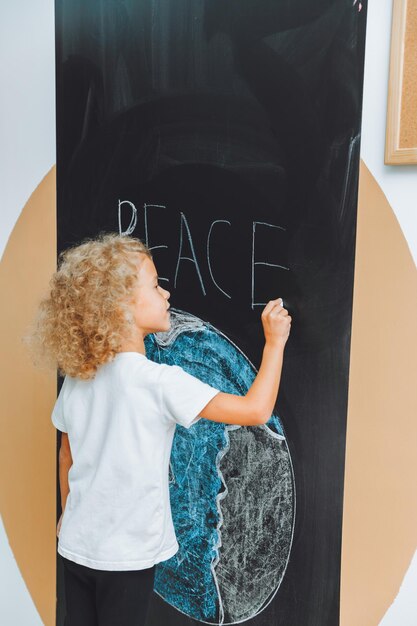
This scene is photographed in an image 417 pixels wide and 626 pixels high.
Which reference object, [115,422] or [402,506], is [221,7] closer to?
[115,422]

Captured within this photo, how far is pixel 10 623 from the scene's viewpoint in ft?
5.97

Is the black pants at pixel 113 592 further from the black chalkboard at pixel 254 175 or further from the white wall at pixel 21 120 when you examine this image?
the white wall at pixel 21 120

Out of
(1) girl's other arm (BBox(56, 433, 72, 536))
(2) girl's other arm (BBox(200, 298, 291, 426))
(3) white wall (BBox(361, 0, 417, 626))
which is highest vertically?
(3) white wall (BBox(361, 0, 417, 626))

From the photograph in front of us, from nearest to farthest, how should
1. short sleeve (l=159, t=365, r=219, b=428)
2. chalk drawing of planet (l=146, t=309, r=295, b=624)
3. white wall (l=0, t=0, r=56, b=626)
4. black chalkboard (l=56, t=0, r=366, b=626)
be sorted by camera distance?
short sleeve (l=159, t=365, r=219, b=428), black chalkboard (l=56, t=0, r=366, b=626), chalk drawing of planet (l=146, t=309, r=295, b=624), white wall (l=0, t=0, r=56, b=626)

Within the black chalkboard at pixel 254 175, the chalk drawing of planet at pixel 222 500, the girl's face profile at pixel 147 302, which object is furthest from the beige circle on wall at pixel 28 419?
the girl's face profile at pixel 147 302

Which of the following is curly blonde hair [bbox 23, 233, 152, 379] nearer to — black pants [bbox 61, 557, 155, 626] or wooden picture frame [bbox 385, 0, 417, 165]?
black pants [bbox 61, 557, 155, 626]

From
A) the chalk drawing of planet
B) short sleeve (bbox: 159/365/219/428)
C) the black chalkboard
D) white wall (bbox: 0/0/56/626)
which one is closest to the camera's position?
short sleeve (bbox: 159/365/219/428)

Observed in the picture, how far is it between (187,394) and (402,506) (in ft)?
1.69

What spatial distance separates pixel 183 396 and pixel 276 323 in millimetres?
294

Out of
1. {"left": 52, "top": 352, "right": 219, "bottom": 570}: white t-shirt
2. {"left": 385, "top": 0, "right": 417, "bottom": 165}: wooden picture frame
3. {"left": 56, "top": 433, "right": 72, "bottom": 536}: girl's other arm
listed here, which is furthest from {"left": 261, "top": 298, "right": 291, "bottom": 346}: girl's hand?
{"left": 56, "top": 433, "right": 72, "bottom": 536}: girl's other arm

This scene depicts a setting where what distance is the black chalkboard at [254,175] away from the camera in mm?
1296

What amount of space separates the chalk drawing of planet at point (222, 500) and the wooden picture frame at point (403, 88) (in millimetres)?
548

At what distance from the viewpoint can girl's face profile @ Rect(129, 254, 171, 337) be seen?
4.05 feet

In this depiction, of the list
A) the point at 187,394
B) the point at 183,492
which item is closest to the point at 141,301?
the point at 187,394
